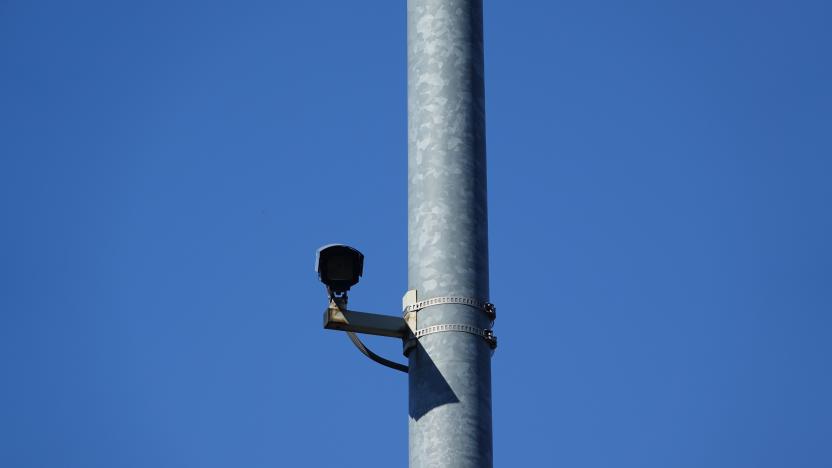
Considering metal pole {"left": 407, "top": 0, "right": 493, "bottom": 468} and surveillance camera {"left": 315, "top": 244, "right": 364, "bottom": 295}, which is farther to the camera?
surveillance camera {"left": 315, "top": 244, "right": 364, "bottom": 295}

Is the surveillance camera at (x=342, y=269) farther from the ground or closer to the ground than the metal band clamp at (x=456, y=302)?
farther from the ground

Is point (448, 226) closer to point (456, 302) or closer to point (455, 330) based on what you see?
point (456, 302)

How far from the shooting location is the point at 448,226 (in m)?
8.32

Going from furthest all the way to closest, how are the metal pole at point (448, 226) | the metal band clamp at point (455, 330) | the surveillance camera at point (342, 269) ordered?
1. the surveillance camera at point (342, 269)
2. the metal band clamp at point (455, 330)
3. the metal pole at point (448, 226)

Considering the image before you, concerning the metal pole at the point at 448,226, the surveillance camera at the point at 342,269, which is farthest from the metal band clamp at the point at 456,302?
the surveillance camera at the point at 342,269

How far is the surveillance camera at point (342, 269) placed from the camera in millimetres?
8578

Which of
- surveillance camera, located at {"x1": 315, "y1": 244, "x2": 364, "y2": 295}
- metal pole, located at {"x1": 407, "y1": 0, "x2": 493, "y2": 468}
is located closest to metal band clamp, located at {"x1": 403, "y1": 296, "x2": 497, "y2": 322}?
metal pole, located at {"x1": 407, "y1": 0, "x2": 493, "y2": 468}

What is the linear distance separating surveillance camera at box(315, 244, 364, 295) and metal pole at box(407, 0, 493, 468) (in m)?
0.29

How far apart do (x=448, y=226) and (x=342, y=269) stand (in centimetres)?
66

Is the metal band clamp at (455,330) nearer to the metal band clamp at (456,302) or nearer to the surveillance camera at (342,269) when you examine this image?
the metal band clamp at (456,302)

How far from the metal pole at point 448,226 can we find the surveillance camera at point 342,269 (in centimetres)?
29

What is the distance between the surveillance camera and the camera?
28.1 feet

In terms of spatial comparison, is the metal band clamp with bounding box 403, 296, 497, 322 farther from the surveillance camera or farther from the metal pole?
the surveillance camera

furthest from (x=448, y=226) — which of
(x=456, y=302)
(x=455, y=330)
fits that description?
(x=455, y=330)
